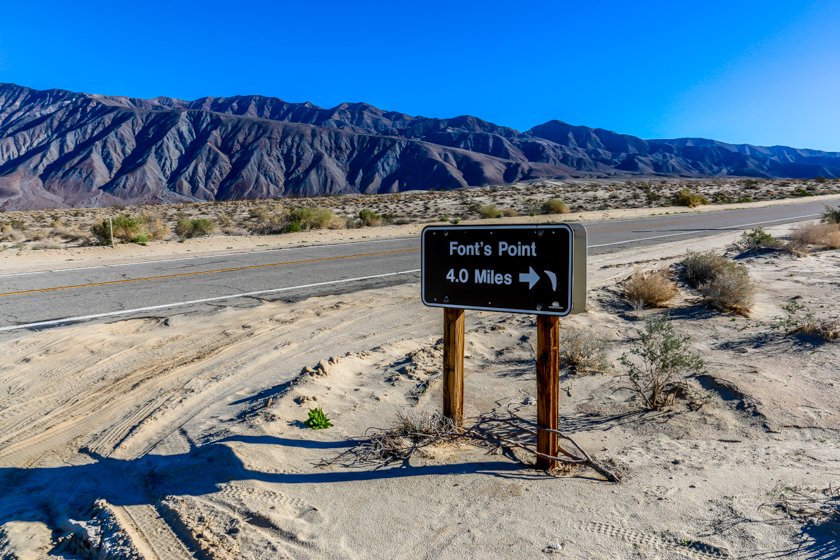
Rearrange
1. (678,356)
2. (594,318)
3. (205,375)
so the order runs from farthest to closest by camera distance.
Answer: (594,318) < (205,375) < (678,356)

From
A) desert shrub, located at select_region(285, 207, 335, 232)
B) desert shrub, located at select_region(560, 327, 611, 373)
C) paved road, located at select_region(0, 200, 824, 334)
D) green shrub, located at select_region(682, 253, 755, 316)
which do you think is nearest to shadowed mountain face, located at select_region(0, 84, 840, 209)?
desert shrub, located at select_region(285, 207, 335, 232)

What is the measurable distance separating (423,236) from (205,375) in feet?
9.86

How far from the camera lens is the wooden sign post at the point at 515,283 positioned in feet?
12.2

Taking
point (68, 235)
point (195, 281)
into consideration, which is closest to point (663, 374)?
point (195, 281)

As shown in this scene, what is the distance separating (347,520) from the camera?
347 centimetres

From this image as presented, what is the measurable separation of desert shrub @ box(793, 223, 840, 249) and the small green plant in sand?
14682 millimetres

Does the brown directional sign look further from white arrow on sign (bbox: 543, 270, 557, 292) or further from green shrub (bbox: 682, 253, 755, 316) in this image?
green shrub (bbox: 682, 253, 755, 316)

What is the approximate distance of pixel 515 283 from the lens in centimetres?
394

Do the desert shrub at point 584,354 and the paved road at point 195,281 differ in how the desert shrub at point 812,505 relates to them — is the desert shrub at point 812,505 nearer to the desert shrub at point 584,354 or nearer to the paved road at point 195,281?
the desert shrub at point 584,354

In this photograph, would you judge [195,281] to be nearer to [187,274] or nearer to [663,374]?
[187,274]

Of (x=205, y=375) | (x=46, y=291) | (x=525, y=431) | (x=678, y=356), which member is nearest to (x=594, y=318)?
(x=678, y=356)

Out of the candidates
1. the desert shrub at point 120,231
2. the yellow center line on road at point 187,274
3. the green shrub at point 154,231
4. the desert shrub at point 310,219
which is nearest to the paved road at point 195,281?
the yellow center line on road at point 187,274

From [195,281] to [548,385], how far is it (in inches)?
376

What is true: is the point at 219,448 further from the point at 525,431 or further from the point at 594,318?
the point at 594,318
